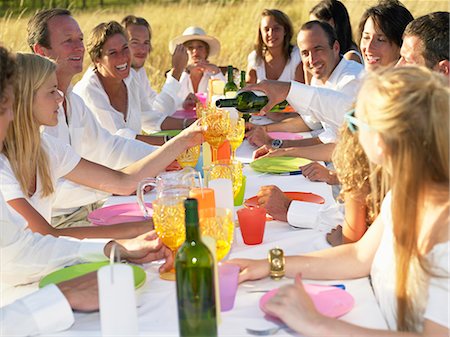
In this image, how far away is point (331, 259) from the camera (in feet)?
6.58

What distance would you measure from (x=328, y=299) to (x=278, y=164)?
1702 mm

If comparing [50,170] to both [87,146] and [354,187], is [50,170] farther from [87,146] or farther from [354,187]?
[354,187]

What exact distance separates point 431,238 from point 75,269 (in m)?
1.01

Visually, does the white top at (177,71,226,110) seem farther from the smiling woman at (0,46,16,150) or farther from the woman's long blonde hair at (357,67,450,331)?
the woman's long blonde hair at (357,67,450,331)

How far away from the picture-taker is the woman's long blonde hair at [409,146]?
62.7 inches

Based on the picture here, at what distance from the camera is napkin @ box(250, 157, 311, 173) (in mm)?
3318

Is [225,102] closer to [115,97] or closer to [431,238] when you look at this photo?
[115,97]

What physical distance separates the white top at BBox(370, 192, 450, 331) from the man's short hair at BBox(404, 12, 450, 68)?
3.59 ft

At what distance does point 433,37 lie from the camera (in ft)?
9.30

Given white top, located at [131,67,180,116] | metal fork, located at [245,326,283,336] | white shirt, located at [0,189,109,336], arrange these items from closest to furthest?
metal fork, located at [245,326,283,336]
white shirt, located at [0,189,109,336]
white top, located at [131,67,180,116]

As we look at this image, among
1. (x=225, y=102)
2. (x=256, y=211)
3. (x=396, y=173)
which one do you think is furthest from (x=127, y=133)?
(x=396, y=173)

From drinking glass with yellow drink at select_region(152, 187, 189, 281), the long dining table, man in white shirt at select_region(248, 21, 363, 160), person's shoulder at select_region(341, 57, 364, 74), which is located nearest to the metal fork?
the long dining table

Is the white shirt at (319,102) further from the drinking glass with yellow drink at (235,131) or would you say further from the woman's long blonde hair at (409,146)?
the woman's long blonde hair at (409,146)

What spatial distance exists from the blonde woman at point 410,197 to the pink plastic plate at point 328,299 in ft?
0.35
